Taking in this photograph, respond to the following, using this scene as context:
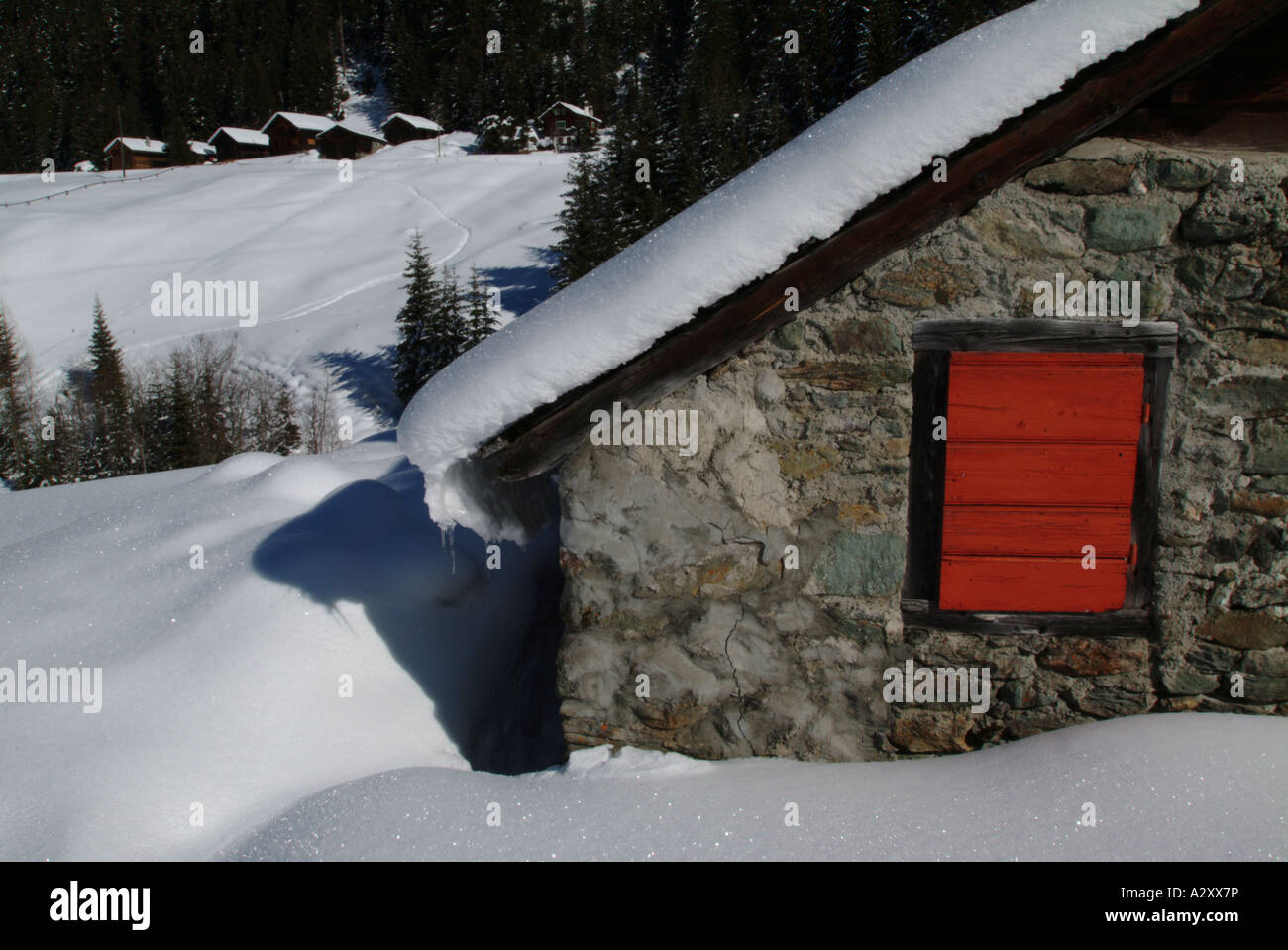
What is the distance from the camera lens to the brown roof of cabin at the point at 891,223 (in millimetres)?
2703

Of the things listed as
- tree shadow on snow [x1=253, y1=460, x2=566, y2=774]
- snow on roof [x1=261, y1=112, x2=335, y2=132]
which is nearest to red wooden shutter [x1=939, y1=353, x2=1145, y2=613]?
tree shadow on snow [x1=253, y1=460, x2=566, y2=774]

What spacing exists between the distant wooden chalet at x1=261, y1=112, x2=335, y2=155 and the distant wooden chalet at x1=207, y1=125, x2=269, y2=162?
1.96ft

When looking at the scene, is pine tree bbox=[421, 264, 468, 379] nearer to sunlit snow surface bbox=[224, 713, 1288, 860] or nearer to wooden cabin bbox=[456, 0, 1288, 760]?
wooden cabin bbox=[456, 0, 1288, 760]

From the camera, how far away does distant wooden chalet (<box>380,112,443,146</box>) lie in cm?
5669

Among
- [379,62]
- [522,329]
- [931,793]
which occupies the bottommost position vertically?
[931,793]

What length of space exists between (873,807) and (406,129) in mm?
63417

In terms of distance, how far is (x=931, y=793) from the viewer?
2756mm

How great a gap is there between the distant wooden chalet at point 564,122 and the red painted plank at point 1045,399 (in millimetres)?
51642

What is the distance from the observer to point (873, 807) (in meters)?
2.70

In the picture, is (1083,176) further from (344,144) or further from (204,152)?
(204,152)
